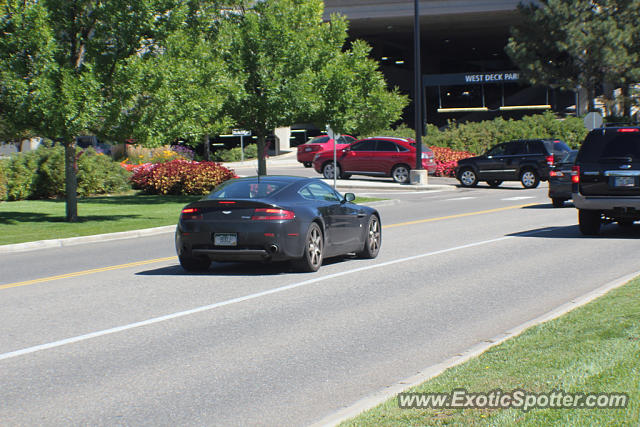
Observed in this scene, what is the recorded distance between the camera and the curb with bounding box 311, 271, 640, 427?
5477mm

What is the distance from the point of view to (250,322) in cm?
893

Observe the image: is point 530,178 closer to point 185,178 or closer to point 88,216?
point 185,178

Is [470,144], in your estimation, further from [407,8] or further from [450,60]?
[450,60]

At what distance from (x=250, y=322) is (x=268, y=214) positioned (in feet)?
10.8

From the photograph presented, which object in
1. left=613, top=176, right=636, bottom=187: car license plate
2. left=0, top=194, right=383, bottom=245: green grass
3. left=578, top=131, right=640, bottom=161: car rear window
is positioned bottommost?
left=0, top=194, right=383, bottom=245: green grass

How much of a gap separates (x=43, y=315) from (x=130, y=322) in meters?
1.16

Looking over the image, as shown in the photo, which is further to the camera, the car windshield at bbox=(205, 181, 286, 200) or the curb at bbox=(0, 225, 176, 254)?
the curb at bbox=(0, 225, 176, 254)

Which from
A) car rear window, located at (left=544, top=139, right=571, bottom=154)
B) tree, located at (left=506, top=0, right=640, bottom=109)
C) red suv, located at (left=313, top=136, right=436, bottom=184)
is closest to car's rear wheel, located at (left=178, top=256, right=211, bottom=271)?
car rear window, located at (left=544, top=139, right=571, bottom=154)

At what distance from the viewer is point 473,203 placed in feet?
93.2

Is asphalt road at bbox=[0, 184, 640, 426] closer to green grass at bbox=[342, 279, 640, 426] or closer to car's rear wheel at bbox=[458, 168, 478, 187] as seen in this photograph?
green grass at bbox=[342, 279, 640, 426]

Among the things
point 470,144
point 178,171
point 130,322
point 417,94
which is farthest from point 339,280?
point 470,144

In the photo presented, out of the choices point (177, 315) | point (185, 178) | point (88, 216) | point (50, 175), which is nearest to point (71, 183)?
point (88, 216)

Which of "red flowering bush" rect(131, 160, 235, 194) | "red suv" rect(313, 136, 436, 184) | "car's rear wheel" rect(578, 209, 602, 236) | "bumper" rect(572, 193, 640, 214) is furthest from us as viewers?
"red suv" rect(313, 136, 436, 184)

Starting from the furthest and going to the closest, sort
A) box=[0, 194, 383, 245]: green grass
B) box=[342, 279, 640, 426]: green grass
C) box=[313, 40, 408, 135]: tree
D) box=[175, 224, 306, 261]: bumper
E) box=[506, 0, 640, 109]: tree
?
box=[506, 0, 640, 109]: tree < box=[313, 40, 408, 135]: tree < box=[0, 194, 383, 245]: green grass < box=[175, 224, 306, 261]: bumper < box=[342, 279, 640, 426]: green grass
